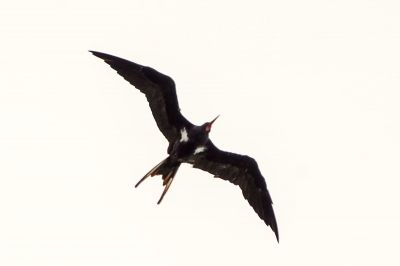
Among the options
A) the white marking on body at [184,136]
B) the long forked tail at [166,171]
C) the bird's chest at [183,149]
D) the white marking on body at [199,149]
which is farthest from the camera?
the white marking on body at [199,149]

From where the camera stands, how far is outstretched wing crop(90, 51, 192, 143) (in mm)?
19047

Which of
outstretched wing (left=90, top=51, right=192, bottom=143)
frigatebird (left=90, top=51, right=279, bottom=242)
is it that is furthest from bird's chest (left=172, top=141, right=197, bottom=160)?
outstretched wing (left=90, top=51, right=192, bottom=143)

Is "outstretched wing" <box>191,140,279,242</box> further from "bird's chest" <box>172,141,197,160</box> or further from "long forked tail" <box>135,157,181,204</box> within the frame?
"long forked tail" <box>135,157,181,204</box>

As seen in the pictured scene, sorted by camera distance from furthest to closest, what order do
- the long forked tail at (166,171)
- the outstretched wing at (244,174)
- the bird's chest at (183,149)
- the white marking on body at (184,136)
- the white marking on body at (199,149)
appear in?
the outstretched wing at (244,174)
the white marking on body at (199,149)
the white marking on body at (184,136)
the bird's chest at (183,149)
the long forked tail at (166,171)

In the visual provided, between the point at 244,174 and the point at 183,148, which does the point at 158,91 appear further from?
the point at 244,174

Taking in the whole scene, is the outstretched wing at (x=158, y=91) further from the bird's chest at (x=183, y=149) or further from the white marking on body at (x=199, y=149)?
the white marking on body at (x=199, y=149)

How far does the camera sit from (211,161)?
20.2 meters

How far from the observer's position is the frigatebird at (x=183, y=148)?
62.6 feet

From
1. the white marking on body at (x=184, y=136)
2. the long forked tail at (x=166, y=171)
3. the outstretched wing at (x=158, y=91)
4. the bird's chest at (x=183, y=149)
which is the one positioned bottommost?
the long forked tail at (x=166, y=171)

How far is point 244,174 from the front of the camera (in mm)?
20203

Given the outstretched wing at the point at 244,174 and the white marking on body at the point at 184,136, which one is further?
the outstretched wing at the point at 244,174

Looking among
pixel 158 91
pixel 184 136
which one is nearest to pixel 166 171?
Result: pixel 184 136

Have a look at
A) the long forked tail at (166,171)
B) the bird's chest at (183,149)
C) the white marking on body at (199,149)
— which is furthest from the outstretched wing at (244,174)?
the long forked tail at (166,171)

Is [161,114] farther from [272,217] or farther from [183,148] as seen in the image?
[272,217]
